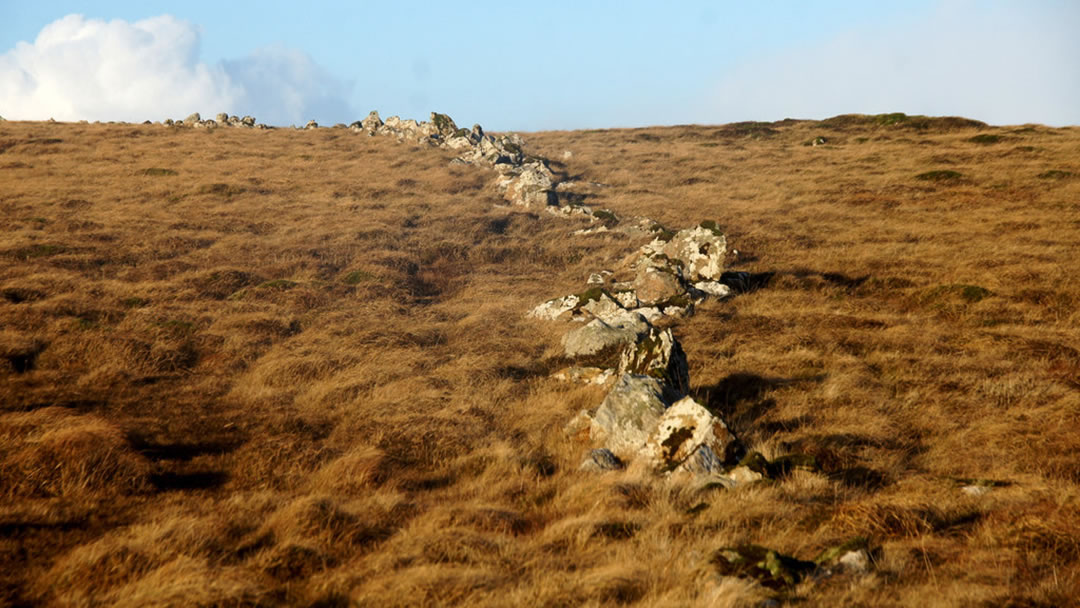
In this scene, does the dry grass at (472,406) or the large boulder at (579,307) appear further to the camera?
the large boulder at (579,307)

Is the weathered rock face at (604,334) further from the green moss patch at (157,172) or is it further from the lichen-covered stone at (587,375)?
the green moss patch at (157,172)

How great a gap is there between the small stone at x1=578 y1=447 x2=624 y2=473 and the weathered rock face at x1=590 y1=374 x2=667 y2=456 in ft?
0.86

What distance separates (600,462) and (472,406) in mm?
3102

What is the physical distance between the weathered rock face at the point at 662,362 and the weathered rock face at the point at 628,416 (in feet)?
2.69

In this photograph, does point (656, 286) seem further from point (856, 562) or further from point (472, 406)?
point (856, 562)

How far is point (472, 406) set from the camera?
11227 millimetres

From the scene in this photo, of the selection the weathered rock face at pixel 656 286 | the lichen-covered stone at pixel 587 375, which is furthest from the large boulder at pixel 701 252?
the lichen-covered stone at pixel 587 375

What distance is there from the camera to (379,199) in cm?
3222

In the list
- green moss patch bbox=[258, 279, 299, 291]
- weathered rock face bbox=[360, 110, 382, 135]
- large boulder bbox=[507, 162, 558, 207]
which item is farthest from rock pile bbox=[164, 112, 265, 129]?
green moss patch bbox=[258, 279, 299, 291]

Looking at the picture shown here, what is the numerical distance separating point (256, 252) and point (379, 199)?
10.6m

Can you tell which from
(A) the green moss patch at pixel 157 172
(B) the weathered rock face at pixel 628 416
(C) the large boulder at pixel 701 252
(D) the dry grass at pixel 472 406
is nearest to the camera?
(D) the dry grass at pixel 472 406

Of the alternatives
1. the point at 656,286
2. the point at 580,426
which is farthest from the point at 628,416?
the point at 656,286

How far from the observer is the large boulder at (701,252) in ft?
64.6

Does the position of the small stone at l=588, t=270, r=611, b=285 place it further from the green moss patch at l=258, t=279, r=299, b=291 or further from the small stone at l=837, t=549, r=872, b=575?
the small stone at l=837, t=549, r=872, b=575
